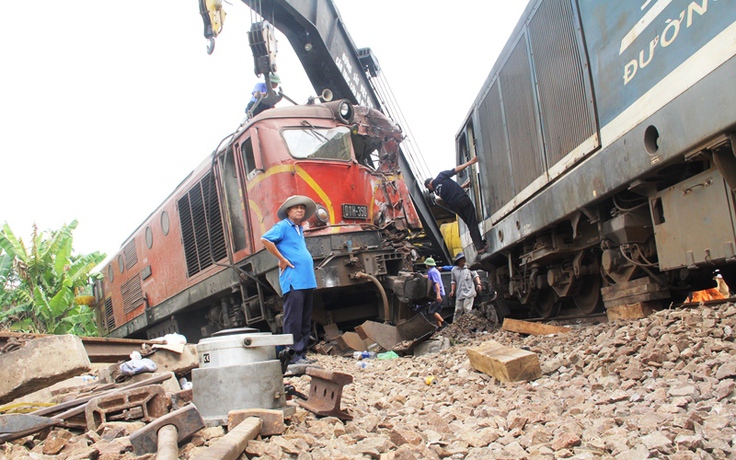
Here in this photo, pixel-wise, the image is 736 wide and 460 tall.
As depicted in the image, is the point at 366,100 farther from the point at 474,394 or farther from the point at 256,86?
the point at 474,394

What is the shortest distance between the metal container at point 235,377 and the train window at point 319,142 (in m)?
4.34

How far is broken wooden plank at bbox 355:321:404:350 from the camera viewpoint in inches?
251

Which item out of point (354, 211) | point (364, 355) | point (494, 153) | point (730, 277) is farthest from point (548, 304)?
point (354, 211)

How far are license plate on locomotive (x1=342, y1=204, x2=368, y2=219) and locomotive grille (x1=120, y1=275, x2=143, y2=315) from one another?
6.37 metres

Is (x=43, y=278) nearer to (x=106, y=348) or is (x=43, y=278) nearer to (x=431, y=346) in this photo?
(x=106, y=348)

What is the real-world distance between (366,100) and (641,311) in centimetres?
697

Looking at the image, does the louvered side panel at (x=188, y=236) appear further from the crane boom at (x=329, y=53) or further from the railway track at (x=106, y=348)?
the railway track at (x=106, y=348)

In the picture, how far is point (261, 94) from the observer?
8.11 metres

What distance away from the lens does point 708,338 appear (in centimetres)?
266

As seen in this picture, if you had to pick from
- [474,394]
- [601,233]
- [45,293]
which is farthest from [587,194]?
[45,293]

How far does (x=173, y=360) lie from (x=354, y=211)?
315 cm

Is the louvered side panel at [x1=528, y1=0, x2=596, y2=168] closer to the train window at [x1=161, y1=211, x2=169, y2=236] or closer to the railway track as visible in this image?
the railway track

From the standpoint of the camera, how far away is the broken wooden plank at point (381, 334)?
20.9 feet

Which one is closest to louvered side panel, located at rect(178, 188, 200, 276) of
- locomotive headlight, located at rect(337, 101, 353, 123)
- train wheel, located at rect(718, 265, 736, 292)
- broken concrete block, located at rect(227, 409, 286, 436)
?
locomotive headlight, located at rect(337, 101, 353, 123)
